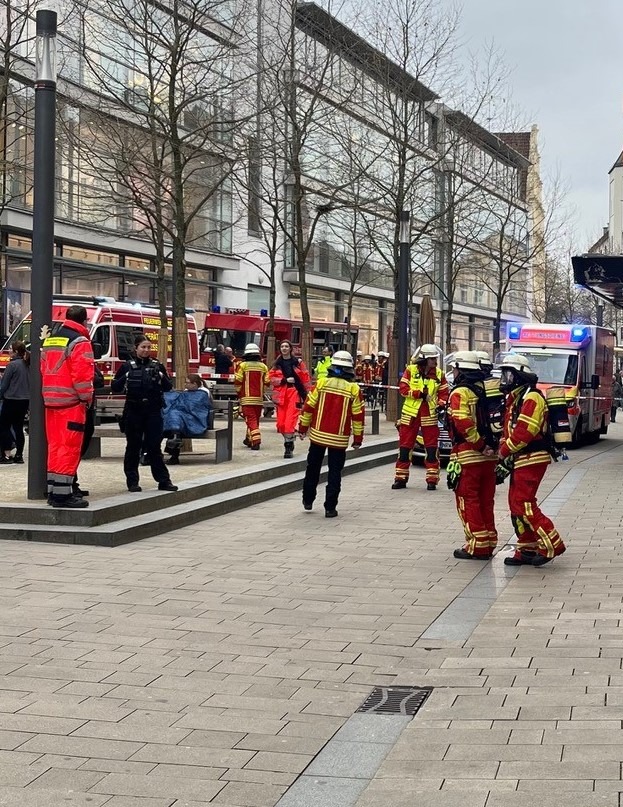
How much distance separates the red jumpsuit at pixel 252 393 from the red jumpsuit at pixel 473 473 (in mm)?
8176

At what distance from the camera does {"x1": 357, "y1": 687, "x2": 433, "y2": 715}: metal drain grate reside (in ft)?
17.8

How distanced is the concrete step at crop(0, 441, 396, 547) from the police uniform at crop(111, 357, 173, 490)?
1.05 feet

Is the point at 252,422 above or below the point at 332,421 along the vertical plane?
below

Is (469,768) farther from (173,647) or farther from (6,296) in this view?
(6,296)

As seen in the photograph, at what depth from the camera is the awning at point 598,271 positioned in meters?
19.0

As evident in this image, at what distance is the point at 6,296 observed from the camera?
32.6m

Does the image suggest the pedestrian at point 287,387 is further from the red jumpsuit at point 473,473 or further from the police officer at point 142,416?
the red jumpsuit at point 473,473

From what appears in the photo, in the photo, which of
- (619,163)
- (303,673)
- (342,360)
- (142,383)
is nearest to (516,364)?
(342,360)

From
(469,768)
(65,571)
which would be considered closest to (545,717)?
(469,768)

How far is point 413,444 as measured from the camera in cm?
1522

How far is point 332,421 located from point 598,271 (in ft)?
28.5

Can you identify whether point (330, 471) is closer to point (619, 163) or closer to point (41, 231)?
point (41, 231)

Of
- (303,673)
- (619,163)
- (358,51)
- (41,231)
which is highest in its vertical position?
(619,163)

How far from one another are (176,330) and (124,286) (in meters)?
22.8
